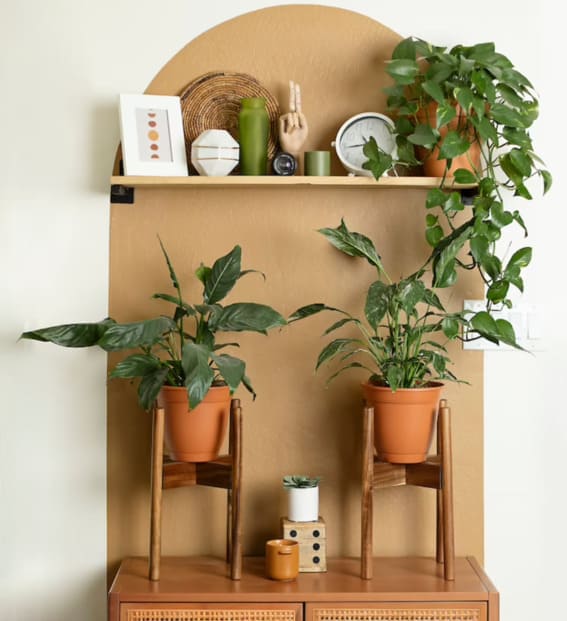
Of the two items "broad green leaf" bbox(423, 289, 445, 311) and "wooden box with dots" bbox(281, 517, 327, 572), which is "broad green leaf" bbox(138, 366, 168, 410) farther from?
"broad green leaf" bbox(423, 289, 445, 311)

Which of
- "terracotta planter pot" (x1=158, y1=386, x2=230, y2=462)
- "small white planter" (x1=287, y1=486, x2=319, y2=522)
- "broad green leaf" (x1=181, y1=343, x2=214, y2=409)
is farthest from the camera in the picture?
"small white planter" (x1=287, y1=486, x2=319, y2=522)

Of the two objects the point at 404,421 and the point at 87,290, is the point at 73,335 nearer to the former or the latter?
the point at 87,290

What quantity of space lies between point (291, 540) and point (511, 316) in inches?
37.1

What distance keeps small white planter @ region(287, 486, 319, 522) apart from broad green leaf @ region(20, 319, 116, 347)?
27.5 inches

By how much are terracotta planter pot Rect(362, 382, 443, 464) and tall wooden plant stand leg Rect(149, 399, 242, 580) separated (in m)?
0.39

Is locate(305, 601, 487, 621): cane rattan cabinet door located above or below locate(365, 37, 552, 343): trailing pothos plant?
below

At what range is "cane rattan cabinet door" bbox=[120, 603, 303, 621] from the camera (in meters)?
2.34

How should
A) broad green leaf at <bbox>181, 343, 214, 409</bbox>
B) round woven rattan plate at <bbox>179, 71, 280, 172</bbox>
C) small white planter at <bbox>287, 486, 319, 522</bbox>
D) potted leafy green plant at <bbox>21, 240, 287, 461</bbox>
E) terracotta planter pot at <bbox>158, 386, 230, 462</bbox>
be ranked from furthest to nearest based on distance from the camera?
round woven rattan plate at <bbox>179, 71, 280, 172</bbox> → small white planter at <bbox>287, 486, 319, 522</bbox> → terracotta planter pot at <bbox>158, 386, 230, 462</bbox> → potted leafy green plant at <bbox>21, 240, 287, 461</bbox> → broad green leaf at <bbox>181, 343, 214, 409</bbox>

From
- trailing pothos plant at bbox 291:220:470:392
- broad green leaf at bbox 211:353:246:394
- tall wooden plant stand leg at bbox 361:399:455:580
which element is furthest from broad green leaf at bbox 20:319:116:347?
tall wooden plant stand leg at bbox 361:399:455:580

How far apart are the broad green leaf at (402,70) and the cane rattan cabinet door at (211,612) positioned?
1469mm

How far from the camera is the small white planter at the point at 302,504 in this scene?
2.55 m

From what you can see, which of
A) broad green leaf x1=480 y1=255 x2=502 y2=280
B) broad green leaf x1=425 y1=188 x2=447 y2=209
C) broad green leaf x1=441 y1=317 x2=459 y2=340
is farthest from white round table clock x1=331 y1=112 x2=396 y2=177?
broad green leaf x1=441 y1=317 x2=459 y2=340

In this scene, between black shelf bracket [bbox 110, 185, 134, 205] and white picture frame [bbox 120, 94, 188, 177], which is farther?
black shelf bracket [bbox 110, 185, 134, 205]

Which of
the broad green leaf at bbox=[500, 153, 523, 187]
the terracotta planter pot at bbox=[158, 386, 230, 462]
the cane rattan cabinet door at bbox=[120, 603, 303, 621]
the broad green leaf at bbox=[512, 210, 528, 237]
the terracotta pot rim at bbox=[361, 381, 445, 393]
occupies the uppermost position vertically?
the broad green leaf at bbox=[500, 153, 523, 187]
